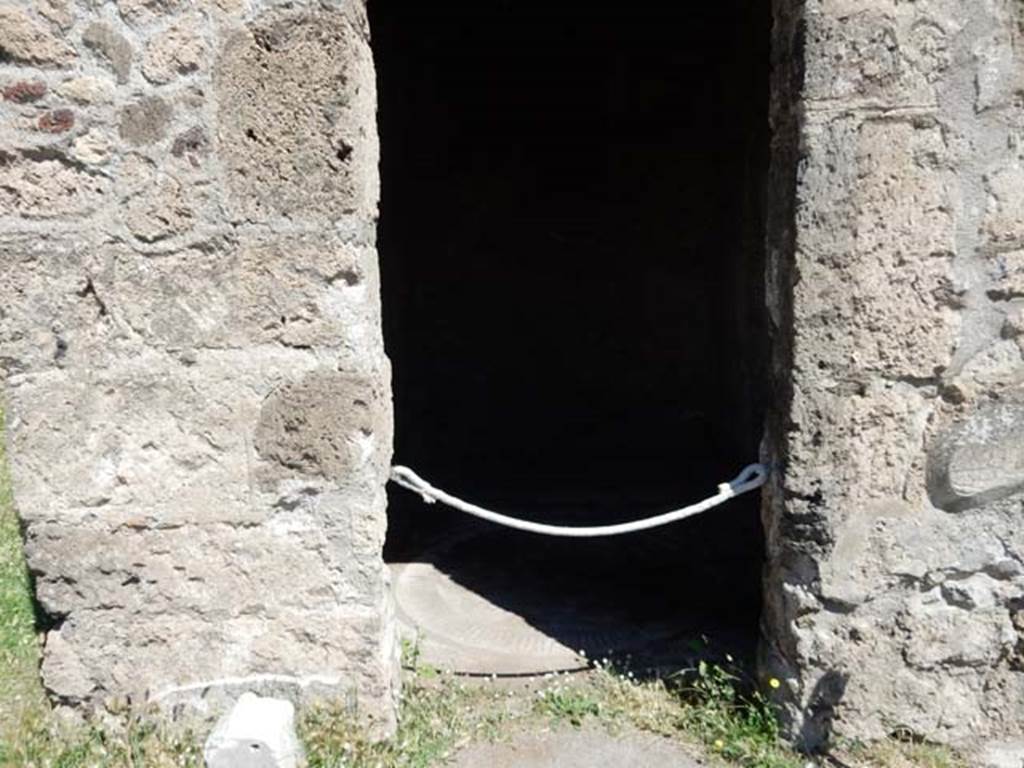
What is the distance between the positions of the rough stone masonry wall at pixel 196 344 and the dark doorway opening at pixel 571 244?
8.34ft

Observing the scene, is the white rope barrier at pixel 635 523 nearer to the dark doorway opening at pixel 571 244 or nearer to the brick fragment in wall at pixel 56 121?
the brick fragment in wall at pixel 56 121

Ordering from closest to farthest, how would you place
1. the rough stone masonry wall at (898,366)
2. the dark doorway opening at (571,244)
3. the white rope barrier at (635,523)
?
the rough stone masonry wall at (898,366)
the white rope barrier at (635,523)
the dark doorway opening at (571,244)

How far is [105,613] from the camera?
2.25 metres

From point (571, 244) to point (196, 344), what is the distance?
178 inches

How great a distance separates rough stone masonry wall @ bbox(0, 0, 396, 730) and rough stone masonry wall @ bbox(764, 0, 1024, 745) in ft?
3.34

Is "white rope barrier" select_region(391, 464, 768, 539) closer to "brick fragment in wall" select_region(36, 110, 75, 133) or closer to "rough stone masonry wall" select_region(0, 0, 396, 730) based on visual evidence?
"rough stone masonry wall" select_region(0, 0, 396, 730)

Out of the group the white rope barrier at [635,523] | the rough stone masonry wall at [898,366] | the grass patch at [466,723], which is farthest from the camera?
the white rope barrier at [635,523]

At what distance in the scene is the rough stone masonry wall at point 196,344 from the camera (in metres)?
2.05

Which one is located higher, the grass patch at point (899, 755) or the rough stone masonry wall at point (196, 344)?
the rough stone masonry wall at point (196, 344)

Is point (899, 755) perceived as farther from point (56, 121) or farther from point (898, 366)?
point (56, 121)

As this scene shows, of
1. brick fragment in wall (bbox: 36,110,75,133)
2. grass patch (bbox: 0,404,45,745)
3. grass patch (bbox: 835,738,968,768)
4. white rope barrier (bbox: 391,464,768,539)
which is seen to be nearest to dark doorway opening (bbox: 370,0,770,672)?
grass patch (bbox: 0,404,45,745)

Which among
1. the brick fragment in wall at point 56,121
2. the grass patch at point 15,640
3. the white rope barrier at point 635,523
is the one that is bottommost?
the grass patch at point 15,640

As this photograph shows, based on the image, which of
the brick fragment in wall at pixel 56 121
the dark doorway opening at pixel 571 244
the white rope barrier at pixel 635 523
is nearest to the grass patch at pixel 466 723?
the white rope barrier at pixel 635 523

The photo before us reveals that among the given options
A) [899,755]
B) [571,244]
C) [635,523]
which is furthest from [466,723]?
[571,244]
